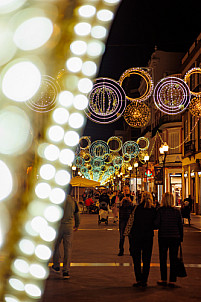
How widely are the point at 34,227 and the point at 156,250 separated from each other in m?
13.4

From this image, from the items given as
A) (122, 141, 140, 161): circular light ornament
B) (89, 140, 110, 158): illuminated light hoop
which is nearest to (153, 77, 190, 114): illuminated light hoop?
(89, 140, 110, 158): illuminated light hoop

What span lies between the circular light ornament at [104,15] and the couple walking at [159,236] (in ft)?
24.8

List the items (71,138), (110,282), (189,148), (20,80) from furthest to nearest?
(189,148)
(110,282)
(71,138)
(20,80)

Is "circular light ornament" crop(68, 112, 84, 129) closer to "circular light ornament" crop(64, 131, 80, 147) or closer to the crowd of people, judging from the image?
"circular light ornament" crop(64, 131, 80, 147)

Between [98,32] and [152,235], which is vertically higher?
[98,32]

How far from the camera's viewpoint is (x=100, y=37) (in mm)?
2035

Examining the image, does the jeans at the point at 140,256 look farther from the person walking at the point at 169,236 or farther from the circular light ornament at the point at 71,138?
the circular light ornament at the point at 71,138

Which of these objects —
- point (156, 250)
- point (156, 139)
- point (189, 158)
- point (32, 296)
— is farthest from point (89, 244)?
point (156, 139)

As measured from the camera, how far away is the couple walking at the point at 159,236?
8984mm

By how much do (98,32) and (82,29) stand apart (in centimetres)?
10

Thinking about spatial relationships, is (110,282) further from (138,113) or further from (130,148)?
(130,148)

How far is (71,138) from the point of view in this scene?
6.87ft

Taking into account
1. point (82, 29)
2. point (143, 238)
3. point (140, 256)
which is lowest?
point (140, 256)

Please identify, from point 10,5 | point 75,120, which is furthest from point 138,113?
point 10,5
